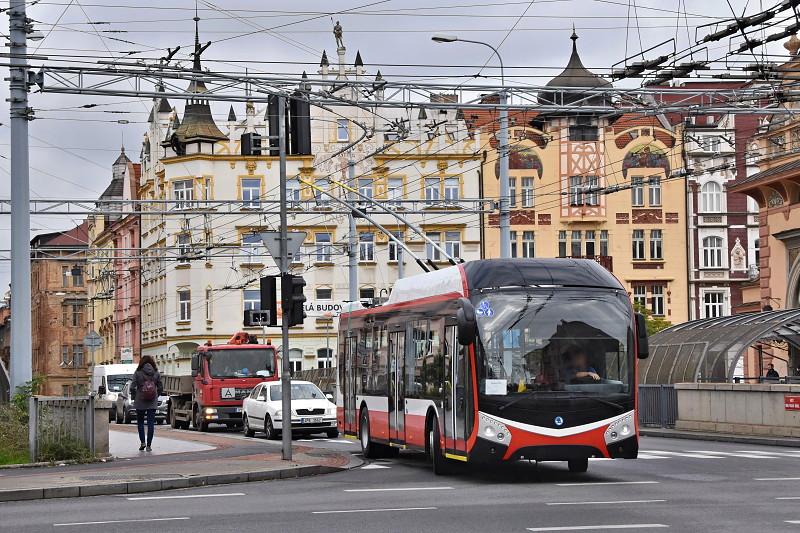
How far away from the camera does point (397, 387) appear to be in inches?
987

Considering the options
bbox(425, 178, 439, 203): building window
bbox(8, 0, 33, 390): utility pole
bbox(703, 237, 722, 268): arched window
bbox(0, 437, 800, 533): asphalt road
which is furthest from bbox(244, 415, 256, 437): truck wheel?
bbox(703, 237, 722, 268): arched window

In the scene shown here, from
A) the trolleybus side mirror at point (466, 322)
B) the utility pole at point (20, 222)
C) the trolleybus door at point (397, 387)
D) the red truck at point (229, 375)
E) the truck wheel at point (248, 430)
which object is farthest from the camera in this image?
the red truck at point (229, 375)

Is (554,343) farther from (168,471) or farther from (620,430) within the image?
(168,471)

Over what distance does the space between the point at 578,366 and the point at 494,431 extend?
1.46 meters

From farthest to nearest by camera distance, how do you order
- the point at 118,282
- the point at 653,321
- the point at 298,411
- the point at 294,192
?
the point at 118,282 < the point at 294,192 < the point at 653,321 < the point at 298,411

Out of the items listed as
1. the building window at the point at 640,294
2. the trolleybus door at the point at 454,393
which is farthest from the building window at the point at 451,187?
the trolleybus door at the point at 454,393

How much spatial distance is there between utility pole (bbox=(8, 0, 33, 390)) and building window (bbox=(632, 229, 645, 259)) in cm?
5906

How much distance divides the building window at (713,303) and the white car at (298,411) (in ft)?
152

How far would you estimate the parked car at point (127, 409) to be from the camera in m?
56.5

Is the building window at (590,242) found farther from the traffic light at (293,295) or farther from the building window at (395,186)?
the traffic light at (293,295)

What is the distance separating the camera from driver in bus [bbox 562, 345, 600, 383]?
20609 millimetres

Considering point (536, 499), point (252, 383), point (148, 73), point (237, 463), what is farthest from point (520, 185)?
point (536, 499)

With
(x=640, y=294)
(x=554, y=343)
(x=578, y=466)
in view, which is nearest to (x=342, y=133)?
(x=640, y=294)

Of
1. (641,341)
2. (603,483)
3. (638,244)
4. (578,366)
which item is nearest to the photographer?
(603,483)
